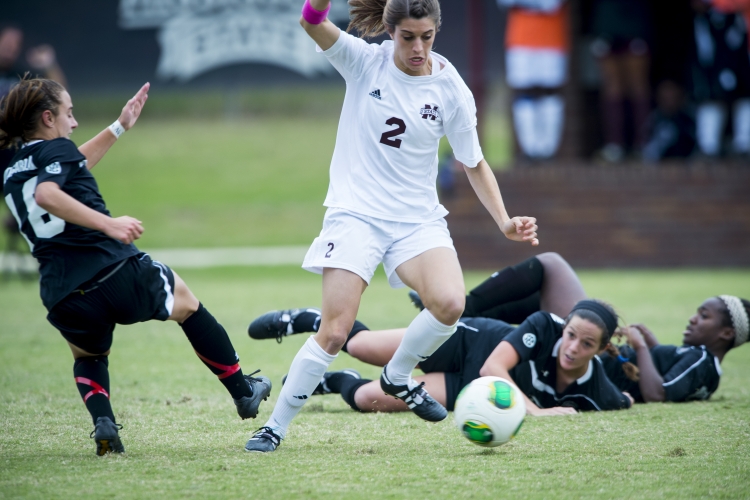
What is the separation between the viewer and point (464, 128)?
4.21 m

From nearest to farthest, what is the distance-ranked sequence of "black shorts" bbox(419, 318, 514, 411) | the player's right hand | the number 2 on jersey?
the player's right hand
the number 2 on jersey
"black shorts" bbox(419, 318, 514, 411)

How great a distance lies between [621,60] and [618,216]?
242cm

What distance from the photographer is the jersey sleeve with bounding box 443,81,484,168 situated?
416 centimetres

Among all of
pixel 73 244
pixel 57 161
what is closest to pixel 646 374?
pixel 73 244

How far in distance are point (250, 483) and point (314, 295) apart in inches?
273

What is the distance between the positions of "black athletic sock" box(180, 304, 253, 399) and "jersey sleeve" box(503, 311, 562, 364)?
147 centimetres

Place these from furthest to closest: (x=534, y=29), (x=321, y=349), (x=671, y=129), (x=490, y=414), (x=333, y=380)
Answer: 1. (x=671, y=129)
2. (x=534, y=29)
3. (x=333, y=380)
4. (x=321, y=349)
5. (x=490, y=414)

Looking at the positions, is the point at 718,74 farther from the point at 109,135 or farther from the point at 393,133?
the point at 109,135

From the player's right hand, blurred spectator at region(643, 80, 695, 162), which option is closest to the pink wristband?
the player's right hand

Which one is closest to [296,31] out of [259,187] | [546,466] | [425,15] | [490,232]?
[490,232]

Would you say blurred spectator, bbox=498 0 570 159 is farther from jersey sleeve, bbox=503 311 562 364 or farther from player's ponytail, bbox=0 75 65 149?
player's ponytail, bbox=0 75 65 149

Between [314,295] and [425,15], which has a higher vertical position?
[425,15]

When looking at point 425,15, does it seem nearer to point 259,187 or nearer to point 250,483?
point 250,483

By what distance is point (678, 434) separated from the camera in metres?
4.27
